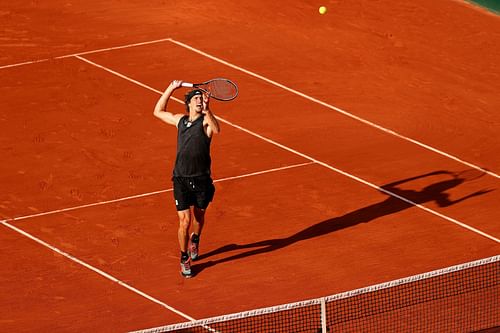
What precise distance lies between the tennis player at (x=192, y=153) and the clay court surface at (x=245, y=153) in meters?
1.03

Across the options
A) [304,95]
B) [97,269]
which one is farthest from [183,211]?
[304,95]

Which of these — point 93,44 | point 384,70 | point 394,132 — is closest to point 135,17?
point 93,44

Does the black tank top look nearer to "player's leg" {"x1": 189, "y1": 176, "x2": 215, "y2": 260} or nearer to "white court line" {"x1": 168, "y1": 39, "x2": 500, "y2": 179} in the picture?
"player's leg" {"x1": 189, "y1": 176, "x2": 215, "y2": 260}

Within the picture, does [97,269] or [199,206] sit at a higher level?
[199,206]

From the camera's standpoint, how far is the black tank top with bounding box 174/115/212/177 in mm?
16719

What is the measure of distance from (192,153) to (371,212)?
361 centimetres

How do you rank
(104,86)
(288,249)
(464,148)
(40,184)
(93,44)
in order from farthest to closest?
(93,44) → (104,86) → (464,148) → (40,184) → (288,249)

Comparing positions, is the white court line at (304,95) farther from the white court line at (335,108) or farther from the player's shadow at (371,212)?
the player's shadow at (371,212)

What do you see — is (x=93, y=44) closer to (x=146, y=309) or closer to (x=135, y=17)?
(x=135, y=17)

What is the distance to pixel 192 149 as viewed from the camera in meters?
16.7

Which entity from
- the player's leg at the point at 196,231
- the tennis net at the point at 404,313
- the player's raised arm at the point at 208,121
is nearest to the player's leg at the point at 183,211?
the player's leg at the point at 196,231

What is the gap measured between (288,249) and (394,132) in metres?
4.74

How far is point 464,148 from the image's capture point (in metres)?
21.6

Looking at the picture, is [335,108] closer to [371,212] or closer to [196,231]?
[371,212]
